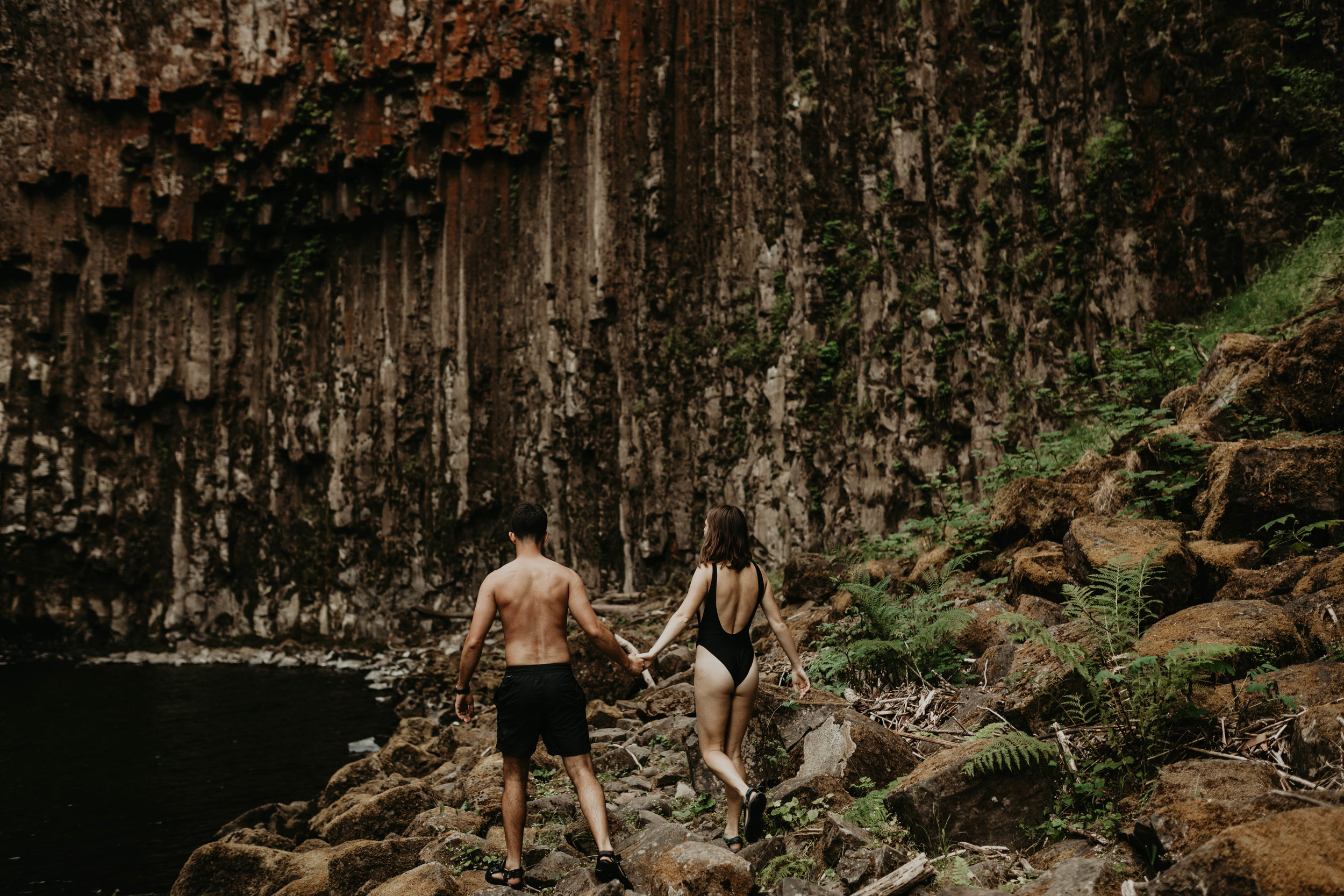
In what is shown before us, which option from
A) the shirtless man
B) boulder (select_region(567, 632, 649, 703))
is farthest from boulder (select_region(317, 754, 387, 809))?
the shirtless man

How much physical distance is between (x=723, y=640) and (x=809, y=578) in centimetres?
628

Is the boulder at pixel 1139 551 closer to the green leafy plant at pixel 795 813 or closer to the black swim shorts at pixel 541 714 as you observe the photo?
the green leafy plant at pixel 795 813

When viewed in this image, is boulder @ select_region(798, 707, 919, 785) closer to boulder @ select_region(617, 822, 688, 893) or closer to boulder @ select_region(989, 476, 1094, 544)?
boulder @ select_region(617, 822, 688, 893)

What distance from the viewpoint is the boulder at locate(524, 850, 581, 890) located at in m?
5.18

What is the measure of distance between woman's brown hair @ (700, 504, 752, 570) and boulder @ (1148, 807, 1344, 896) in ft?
9.51

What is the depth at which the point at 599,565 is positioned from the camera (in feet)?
73.2

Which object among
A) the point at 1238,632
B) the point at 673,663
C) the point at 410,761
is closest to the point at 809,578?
the point at 673,663

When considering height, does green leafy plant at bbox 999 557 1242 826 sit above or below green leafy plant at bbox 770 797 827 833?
above

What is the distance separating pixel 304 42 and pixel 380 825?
30560 millimetres

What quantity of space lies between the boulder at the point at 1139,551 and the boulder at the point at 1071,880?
6.68 ft

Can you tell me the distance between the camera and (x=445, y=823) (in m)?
6.66

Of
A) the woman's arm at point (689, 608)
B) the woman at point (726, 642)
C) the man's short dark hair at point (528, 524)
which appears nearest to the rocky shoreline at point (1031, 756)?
the woman at point (726, 642)

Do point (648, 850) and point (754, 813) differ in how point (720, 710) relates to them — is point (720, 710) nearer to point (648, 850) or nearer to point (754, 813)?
point (754, 813)

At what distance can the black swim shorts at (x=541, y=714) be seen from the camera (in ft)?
17.0
